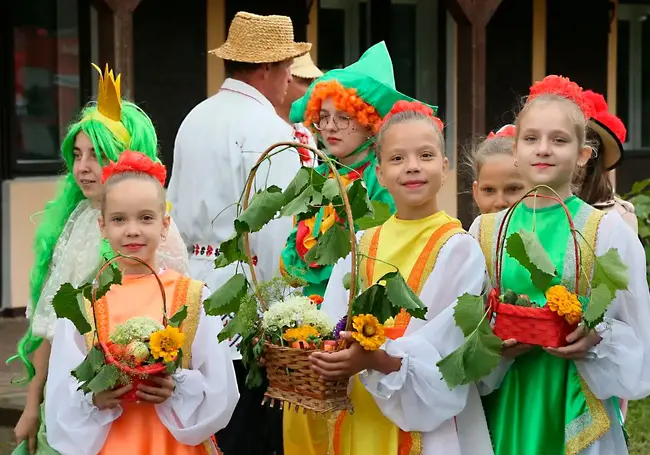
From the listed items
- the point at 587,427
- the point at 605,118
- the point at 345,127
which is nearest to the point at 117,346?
the point at 587,427

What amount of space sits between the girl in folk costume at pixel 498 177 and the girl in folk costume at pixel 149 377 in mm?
1148

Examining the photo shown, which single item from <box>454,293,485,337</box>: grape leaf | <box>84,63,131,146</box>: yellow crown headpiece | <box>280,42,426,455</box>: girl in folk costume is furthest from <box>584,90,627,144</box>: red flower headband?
<box>84,63,131,146</box>: yellow crown headpiece

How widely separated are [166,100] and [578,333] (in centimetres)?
770

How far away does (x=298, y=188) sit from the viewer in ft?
10.5

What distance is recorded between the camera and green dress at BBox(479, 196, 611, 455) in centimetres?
329

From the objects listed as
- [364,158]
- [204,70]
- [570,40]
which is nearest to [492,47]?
[570,40]

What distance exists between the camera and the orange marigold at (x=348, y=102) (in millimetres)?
4316

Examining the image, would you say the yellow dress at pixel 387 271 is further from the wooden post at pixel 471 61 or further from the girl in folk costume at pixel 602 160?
the wooden post at pixel 471 61

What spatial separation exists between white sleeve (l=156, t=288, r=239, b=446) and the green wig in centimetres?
75

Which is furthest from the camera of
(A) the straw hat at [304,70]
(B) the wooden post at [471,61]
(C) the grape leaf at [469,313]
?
(B) the wooden post at [471,61]

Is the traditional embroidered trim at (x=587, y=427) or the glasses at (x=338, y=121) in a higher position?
the glasses at (x=338, y=121)

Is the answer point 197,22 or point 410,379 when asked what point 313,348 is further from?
point 197,22

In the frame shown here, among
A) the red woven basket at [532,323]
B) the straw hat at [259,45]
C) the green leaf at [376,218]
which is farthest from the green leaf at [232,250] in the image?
the straw hat at [259,45]

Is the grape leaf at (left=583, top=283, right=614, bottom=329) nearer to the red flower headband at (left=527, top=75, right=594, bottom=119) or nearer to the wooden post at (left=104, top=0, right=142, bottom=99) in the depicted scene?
the red flower headband at (left=527, top=75, right=594, bottom=119)
